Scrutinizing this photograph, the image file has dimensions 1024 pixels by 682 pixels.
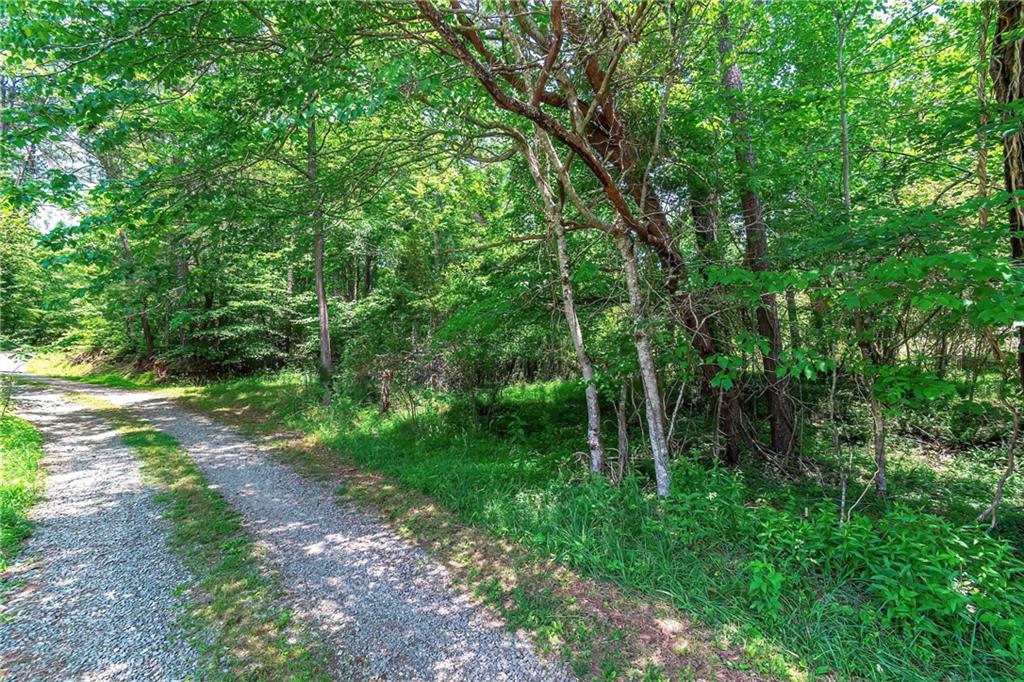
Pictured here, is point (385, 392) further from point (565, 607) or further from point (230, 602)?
point (565, 607)

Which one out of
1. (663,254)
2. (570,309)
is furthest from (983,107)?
(570,309)

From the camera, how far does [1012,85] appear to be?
3.35m

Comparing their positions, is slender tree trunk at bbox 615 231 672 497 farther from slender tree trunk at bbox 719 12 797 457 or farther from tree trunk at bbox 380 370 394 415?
tree trunk at bbox 380 370 394 415

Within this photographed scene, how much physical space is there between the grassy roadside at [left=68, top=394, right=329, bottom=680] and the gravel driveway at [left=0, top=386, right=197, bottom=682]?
0.13 meters

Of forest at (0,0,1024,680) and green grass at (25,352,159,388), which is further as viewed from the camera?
green grass at (25,352,159,388)

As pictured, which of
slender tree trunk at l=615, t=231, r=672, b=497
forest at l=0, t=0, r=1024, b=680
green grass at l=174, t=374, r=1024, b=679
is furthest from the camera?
slender tree trunk at l=615, t=231, r=672, b=497

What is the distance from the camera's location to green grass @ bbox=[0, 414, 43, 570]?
3.98m

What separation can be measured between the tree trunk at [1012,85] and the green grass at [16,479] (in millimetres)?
8891

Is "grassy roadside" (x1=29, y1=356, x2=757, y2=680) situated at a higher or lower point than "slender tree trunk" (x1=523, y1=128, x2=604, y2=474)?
lower

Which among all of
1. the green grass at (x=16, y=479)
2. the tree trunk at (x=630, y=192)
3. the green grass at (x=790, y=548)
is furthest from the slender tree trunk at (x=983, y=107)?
the green grass at (x=16, y=479)

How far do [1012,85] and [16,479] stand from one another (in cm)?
1126

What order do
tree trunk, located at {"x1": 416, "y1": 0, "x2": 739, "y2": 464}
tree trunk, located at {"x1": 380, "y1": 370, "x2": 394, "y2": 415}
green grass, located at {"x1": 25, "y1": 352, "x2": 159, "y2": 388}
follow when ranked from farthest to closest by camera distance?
green grass, located at {"x1": 25, "y1": 352, "x2": 159, "y2": 388} → tree trunk, located at {"x1": 380, "y1": 370, "x2": 394, "y2": 415} → tree trunk, located at {"x1": 416, "y1": 0, "x2": 739, "y2": 464}

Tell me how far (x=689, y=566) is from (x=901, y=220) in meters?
2.98

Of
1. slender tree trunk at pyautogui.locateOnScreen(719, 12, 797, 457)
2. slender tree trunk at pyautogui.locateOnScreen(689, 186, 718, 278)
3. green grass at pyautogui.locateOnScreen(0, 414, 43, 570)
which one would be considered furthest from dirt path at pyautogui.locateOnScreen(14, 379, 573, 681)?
slender tree trunk at pyautogui.locateOnScreen(689, 186, 718, 278)
